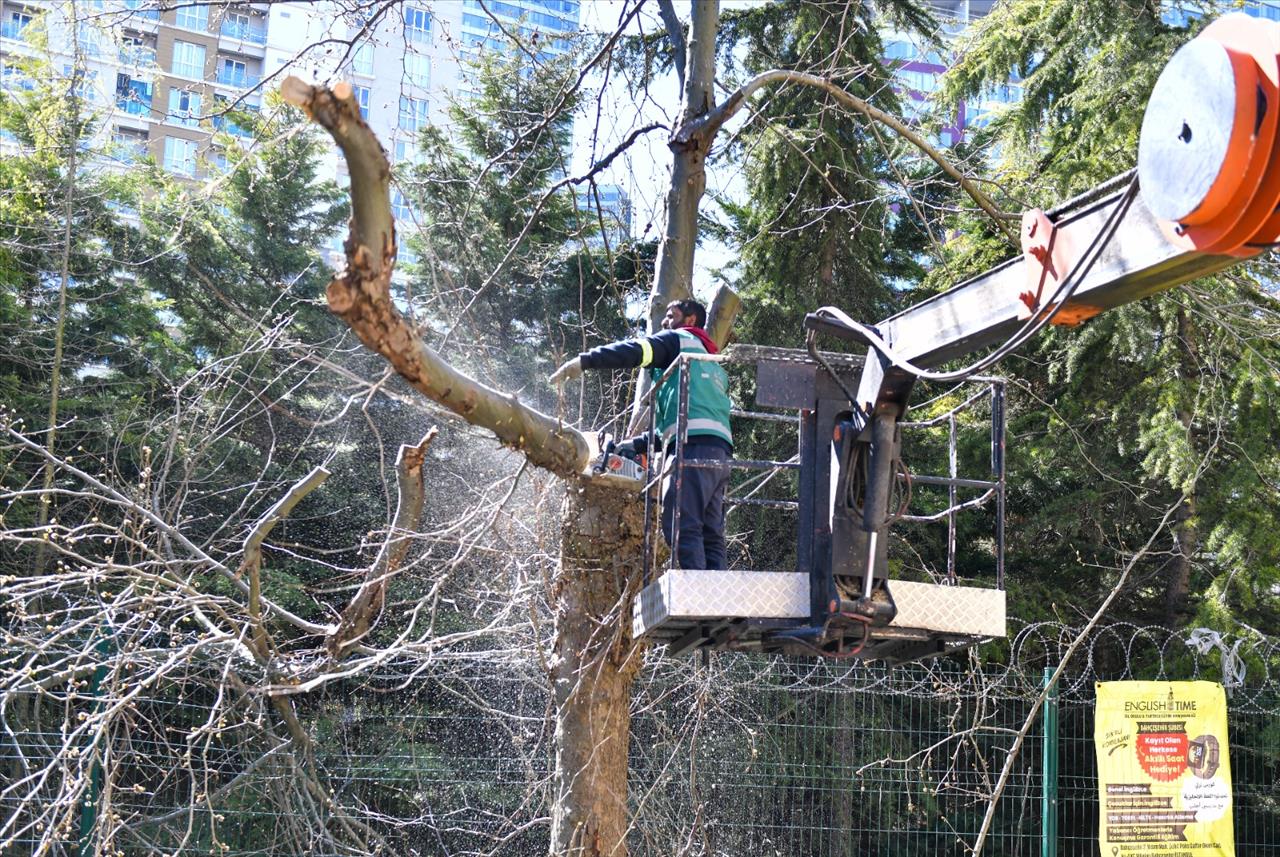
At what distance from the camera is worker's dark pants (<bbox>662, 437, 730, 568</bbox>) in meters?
6.35

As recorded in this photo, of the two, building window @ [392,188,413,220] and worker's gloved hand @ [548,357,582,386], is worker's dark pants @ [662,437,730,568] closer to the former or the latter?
worker's gloved hand @ [548,357,582,386]

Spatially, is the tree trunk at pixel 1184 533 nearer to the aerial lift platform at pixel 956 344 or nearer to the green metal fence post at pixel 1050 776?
the green metal fence post at pixel 1050 776

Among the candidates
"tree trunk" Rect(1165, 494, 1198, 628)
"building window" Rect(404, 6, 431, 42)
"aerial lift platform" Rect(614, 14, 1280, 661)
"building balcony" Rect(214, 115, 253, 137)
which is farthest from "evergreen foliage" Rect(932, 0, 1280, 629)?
"building balcony" Rect(214, 115, 253, 137)

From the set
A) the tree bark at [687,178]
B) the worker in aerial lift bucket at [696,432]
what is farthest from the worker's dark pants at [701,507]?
the tree bark at [687,178]

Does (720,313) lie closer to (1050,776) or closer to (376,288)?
(376,288)

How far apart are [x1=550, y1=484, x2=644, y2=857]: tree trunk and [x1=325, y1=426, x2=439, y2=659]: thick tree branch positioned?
91 cm

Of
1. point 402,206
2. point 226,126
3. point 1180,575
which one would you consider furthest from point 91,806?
point 1180,575

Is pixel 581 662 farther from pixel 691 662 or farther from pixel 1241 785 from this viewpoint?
pixel 1241 785

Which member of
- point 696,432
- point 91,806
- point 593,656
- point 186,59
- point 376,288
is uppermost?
point 186,59

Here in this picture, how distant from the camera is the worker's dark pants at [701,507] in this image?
635cm

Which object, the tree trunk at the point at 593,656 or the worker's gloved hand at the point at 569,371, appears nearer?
the worker's gloved hand at the point at 569,371

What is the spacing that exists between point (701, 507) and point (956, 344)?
1764 millimetres

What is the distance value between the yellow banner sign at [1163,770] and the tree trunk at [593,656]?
12.5 feet

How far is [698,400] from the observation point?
21.1ft
